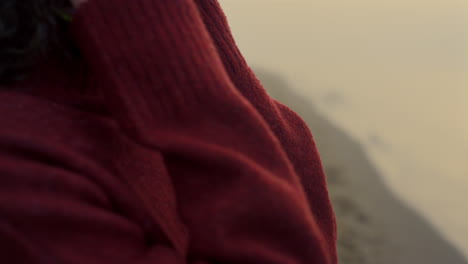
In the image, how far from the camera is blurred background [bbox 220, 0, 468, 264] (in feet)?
5.86

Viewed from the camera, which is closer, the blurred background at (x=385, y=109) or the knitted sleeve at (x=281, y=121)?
the knitted sleeve at (x=281, y=121)

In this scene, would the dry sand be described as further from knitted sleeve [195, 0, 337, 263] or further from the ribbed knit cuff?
the ribbed knit cuff

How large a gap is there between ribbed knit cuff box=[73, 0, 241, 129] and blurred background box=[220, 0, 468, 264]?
144 cm

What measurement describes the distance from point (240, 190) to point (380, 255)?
141cm

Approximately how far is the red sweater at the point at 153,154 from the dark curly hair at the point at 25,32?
0.06 feet

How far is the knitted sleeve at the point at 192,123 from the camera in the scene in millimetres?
502

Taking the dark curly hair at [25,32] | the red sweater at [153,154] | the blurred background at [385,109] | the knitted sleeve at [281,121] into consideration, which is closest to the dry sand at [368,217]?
the blurred background at [385,109]

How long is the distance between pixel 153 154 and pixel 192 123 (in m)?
0.06

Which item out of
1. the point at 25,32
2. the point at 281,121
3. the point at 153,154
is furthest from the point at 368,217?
the point at 25,32

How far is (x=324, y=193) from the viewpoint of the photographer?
2.36 feet

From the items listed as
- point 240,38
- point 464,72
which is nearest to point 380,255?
point 464,72

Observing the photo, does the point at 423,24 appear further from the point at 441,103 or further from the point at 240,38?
the point at 240,38

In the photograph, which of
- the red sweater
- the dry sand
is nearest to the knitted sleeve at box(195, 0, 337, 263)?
the red sweater

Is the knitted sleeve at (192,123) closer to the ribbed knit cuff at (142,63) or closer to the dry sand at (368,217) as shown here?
the ribbed knit cuff at (142,63)
